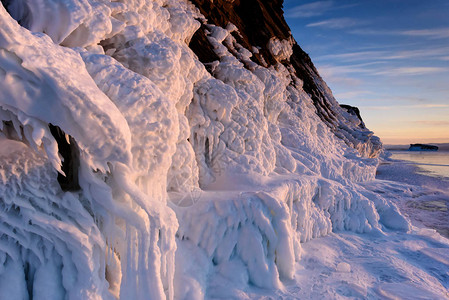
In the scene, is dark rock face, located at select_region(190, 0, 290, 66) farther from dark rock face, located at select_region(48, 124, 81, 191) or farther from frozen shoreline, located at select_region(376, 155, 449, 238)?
frozen shoreline, located at select_region(376, 155, 449, 238)

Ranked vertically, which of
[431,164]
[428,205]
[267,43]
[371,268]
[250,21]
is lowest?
[371,268]

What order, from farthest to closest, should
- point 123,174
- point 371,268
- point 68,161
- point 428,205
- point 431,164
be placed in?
point 431,164, point 428,205, point 371,268, point 68,161, point 123,174

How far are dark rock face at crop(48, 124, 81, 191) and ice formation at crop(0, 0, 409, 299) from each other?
0.13 m

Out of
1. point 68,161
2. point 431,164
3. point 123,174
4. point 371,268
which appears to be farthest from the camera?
point 431,164

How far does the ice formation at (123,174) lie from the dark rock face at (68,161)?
13 cm

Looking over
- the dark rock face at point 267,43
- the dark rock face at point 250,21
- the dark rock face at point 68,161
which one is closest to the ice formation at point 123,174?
the dark rock face at point 68,161

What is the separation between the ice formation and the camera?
2506 mm

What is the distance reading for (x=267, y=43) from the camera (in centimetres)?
1371

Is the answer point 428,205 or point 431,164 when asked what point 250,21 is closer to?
point 428,205

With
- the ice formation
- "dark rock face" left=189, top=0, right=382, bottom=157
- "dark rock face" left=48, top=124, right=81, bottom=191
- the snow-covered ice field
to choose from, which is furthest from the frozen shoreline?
"dark rock face" left=48, top=124, right=81, bottom=191

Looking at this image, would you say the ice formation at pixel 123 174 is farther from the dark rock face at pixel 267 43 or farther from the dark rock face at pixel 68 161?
the dark rock face at pixel 267 43

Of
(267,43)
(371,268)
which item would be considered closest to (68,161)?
(371,268)

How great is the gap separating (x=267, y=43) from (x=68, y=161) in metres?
12.3

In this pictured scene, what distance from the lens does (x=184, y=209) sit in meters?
4.40
